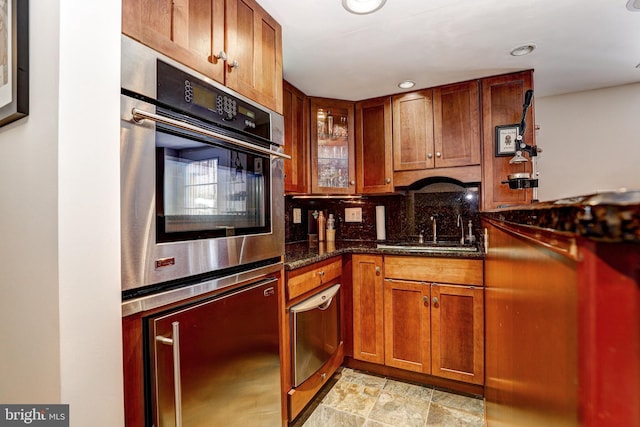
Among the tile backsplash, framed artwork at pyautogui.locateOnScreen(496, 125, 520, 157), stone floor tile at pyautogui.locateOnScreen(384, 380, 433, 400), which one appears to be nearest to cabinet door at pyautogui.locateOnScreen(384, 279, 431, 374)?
stone floor tile at pyautogui.locateOnScreen(384, 380, 433, 400)

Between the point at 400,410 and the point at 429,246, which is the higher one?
the point at 429,246

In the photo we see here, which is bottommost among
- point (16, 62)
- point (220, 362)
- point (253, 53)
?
point (220, 362)

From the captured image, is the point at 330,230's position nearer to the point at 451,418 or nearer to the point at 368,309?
the point at 368,309

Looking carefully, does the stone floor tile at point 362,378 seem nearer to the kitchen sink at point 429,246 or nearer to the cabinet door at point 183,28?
the kitchen sink at point 429,246

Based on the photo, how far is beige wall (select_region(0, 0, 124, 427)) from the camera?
2.38 ft

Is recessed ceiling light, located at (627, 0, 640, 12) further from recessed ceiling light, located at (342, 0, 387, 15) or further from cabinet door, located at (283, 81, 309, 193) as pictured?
cabinet door, located at (283, 81, 309, 193)

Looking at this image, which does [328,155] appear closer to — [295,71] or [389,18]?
[295,71]

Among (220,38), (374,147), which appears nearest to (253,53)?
(220,38)

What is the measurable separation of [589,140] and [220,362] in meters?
3.25

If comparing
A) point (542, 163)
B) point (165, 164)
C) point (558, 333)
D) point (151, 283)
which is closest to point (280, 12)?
point (165, 164)

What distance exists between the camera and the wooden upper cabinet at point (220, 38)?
3.02ft

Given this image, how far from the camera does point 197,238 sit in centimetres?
105

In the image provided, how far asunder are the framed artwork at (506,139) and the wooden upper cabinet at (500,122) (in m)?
0.03

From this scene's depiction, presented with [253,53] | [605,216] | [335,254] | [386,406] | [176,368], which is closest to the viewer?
[605,216]
